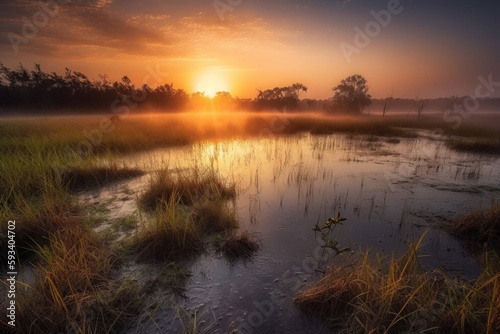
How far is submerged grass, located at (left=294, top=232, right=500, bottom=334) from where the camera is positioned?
7.96 feet

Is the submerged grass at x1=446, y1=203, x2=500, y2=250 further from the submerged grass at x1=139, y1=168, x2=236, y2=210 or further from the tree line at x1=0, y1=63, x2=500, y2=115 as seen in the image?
the tree line at x1=0, y1=63, x2=500, y2=115

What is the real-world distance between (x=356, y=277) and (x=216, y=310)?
1.97 m

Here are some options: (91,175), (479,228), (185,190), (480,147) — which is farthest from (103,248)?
(480,147)

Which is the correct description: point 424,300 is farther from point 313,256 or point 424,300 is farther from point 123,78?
point 123,78

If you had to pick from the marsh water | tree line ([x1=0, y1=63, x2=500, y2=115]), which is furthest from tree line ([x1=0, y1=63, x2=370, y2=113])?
the marsh water

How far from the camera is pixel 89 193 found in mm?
7020

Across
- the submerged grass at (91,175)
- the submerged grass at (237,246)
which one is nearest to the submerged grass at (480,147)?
the submerged grass at (237,246)

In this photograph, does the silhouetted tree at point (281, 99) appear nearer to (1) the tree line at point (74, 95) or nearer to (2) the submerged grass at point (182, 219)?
(1) the tree line at point (74, 95)

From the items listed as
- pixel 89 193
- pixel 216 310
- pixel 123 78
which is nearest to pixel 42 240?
pixel 89 193

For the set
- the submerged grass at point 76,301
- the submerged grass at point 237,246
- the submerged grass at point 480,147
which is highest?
the submerged grass at point 480,147

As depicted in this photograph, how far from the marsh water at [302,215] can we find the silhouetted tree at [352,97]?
170 feet

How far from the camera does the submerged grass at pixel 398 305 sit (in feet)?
7.96

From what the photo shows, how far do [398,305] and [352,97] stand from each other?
217 feet

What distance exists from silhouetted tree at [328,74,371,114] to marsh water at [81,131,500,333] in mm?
51820
